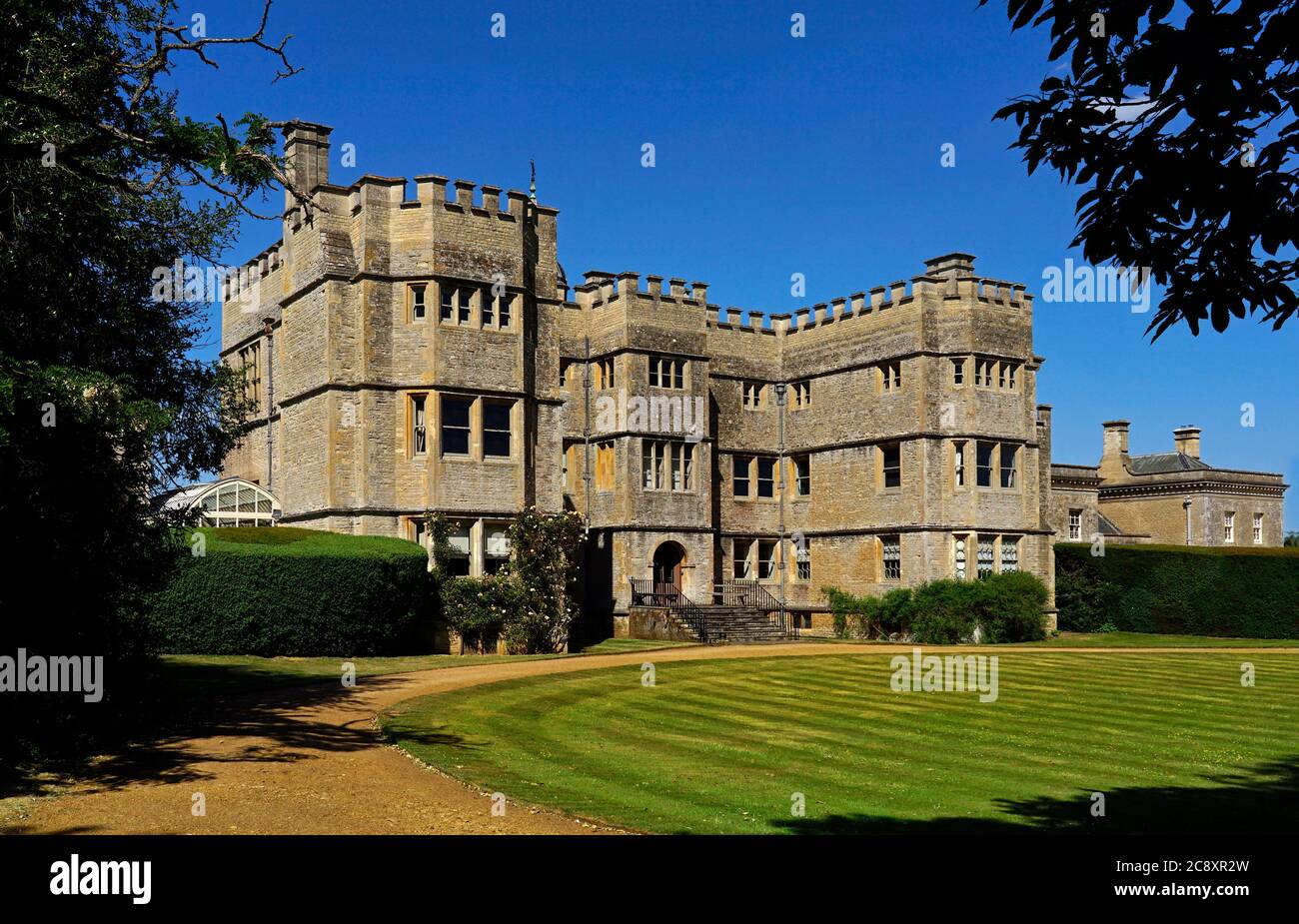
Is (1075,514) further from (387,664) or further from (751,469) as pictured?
(387,664)

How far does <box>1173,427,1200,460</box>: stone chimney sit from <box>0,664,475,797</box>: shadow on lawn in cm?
5111

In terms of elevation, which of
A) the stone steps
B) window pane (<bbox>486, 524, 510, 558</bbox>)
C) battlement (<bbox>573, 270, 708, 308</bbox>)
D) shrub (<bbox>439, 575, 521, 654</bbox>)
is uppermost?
battlement (<bbox>573, 270, 708, 308</bbox>)

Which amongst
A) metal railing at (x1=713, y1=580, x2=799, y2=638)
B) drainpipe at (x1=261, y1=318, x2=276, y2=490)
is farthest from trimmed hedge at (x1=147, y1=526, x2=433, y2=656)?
metal railing at (x1=713, y1=580, x2=799, y2=638)

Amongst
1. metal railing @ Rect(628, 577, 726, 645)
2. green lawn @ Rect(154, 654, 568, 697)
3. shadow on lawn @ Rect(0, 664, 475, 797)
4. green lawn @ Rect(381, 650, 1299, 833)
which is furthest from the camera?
metal railing @ Rect(628, 577, 726, 645)

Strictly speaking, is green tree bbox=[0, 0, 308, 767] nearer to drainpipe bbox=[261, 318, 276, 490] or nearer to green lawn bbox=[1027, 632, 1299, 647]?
drainpipe bbox=[261, 318, 276, 490]

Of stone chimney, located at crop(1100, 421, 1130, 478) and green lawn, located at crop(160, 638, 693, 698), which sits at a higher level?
stone chimney, located at crop(1100, 421, 1130, 478)

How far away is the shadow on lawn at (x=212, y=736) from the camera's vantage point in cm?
1124

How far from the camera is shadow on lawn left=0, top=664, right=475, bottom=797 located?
11.2 metres

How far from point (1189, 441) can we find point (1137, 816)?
174ft

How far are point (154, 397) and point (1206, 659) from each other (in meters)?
23.9

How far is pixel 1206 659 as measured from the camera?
27.4 metres

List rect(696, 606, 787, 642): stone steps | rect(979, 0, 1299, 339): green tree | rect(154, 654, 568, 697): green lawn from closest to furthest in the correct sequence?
1. rect(979, 0, 1299, 339): green tree
2. rect(154, 654, 568, 697): green lawn
3. rect(696, 606, 787, 642): stone steps

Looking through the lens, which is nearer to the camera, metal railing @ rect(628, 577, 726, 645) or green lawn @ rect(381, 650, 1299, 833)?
green lawn @ rect(381, 650, 1299, 833)

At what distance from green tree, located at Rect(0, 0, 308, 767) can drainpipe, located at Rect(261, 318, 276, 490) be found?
17.7 meters
